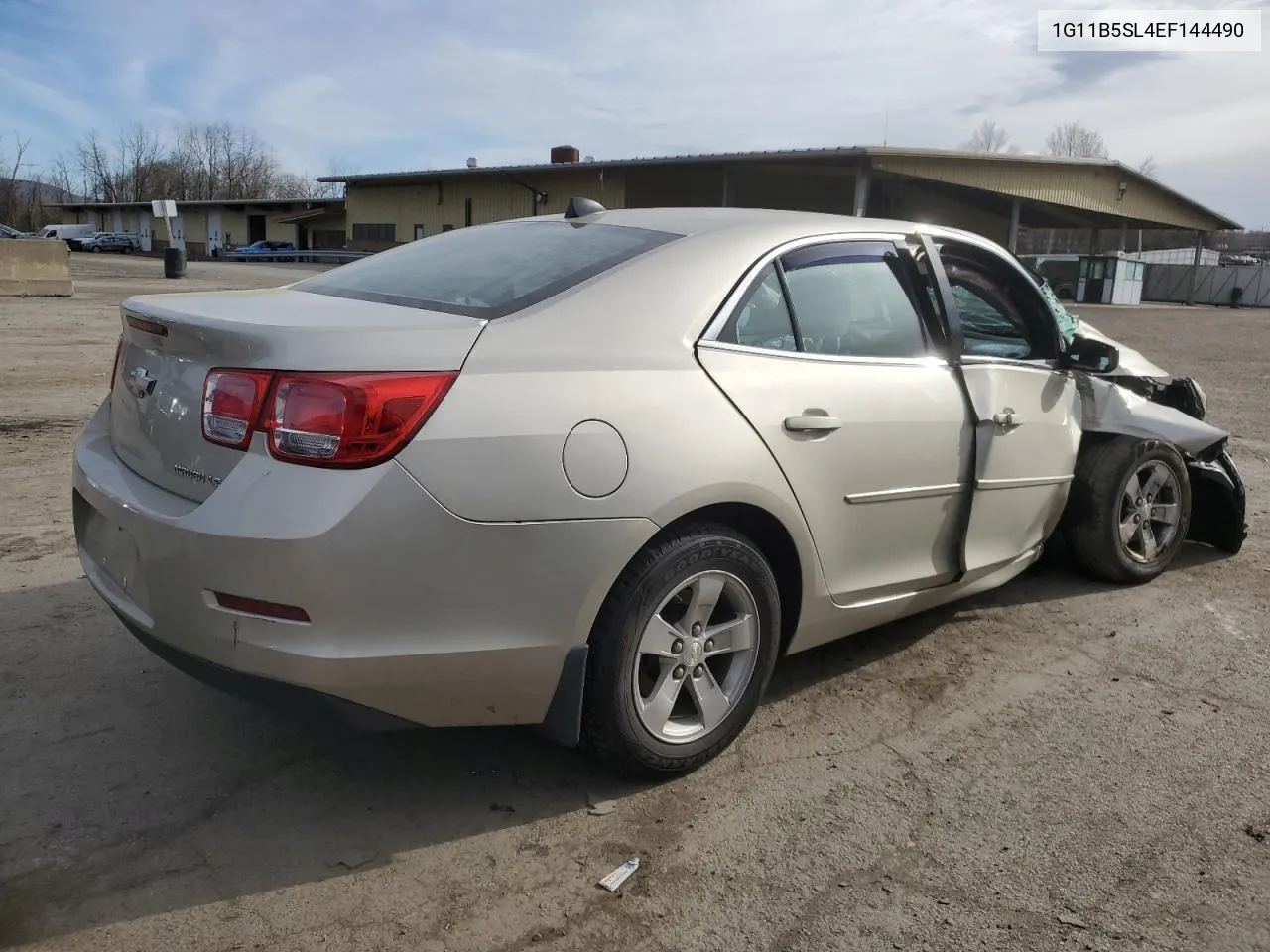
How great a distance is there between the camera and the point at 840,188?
32.1m

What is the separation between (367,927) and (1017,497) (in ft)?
9.44

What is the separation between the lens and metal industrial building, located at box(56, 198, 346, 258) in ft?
183

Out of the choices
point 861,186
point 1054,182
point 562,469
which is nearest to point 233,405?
point 562,469

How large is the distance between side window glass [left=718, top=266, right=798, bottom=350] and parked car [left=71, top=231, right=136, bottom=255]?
7034cm

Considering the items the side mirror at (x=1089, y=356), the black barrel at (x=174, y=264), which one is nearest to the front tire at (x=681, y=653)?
the side mirror at (x=1089, y=356)

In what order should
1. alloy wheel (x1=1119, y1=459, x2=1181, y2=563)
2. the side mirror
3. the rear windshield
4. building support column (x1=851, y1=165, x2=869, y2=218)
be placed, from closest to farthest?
the rear windshield, the side mirror, alloy wheel (x1=1119, y1=459, x2=1181, y2=563), building support column (x1=851, y1=165, x2=869, y2=218)

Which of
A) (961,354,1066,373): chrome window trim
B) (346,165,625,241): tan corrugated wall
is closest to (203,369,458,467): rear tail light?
(961,354,1066,373): chrome window trim

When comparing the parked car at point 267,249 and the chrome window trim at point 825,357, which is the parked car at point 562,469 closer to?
the chrome window trim at point 825,357

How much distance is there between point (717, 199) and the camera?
1298 inches

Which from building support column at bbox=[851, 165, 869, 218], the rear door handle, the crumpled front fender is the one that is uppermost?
building support column at bbox=[851, 165, 869, 218]

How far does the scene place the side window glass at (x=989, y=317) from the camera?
4266 millimetres

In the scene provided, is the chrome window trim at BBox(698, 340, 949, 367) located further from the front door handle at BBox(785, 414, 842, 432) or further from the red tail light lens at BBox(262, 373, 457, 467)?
the red tail light lens at BBox(262, 373, 457, 467)

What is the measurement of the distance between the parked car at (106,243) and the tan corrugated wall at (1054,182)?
5529 centimetres

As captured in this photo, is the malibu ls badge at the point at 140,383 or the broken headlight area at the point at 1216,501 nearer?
the malibu ls badge at the point at 140,383
